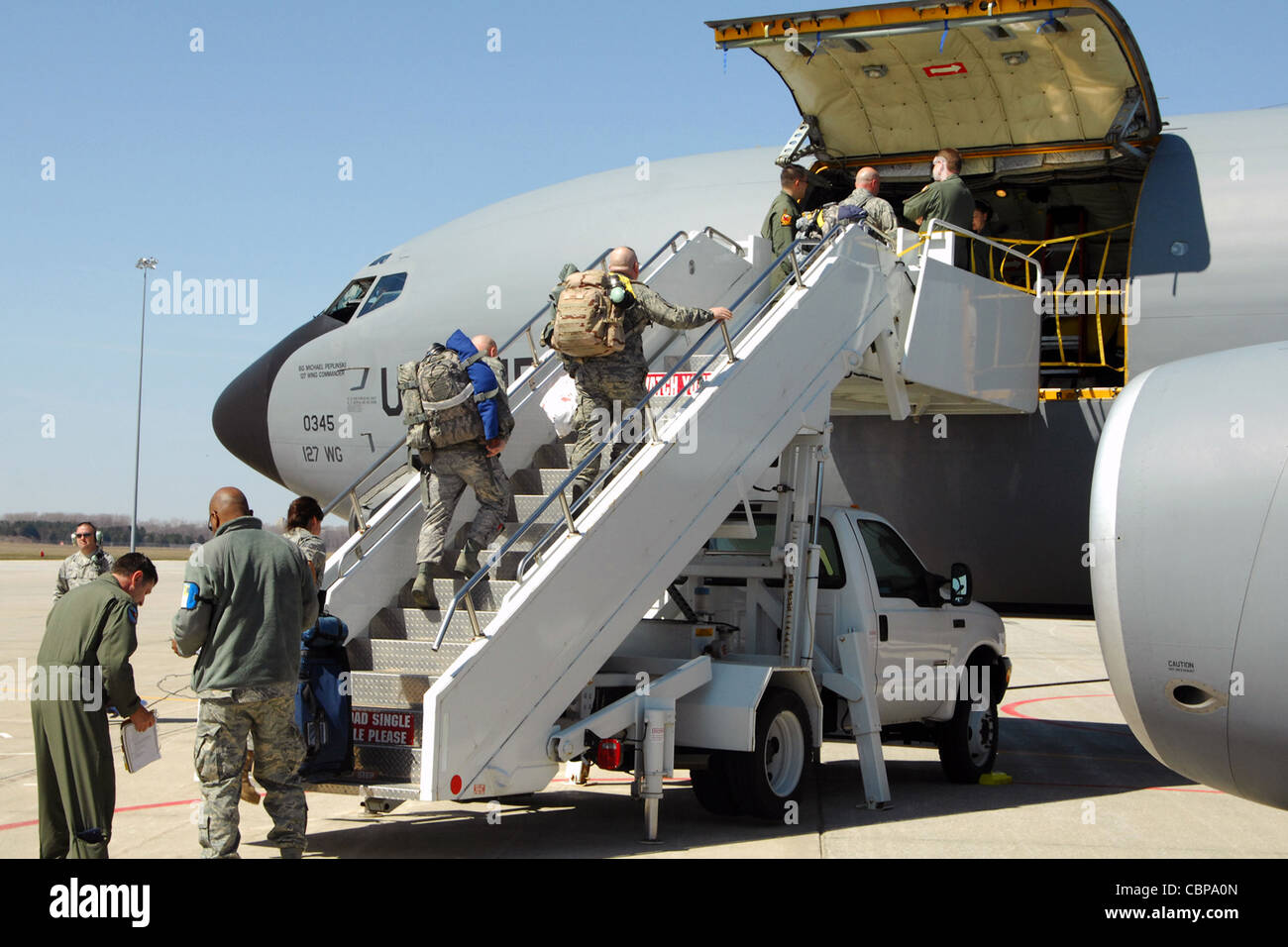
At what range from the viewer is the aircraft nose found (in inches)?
563

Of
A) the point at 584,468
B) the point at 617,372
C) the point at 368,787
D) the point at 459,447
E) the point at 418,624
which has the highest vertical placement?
the point at 617,372

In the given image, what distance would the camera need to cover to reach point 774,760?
25.3ft

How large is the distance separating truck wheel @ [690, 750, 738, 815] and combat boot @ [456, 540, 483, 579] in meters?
1.79

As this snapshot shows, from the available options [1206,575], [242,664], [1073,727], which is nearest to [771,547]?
[1206,575]

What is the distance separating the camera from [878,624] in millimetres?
8539

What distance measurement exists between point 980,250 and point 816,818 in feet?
19.1

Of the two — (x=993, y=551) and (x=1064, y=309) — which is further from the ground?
(x=1064, y=309)

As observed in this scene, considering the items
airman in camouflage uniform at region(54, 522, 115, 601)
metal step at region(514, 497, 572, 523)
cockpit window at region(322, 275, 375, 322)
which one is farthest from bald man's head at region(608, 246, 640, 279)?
cockpit window at region(322, 275, 375, 322)

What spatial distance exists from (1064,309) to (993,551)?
236cm

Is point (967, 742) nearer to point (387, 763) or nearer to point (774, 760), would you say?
point (774, 760)

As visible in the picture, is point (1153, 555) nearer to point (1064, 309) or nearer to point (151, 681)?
point (1064, 309)

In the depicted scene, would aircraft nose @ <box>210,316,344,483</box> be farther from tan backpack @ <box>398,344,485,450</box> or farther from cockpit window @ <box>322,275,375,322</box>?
tan backpack @ <box>398,344,485,450</box>

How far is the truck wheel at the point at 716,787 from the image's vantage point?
7.49 m
